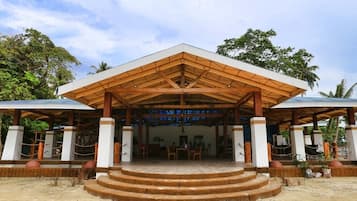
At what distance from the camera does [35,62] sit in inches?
713

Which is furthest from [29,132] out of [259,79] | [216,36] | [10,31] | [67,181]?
[216,36]

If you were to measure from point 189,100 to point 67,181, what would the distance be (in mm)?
5769

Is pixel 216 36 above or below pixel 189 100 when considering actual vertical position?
above

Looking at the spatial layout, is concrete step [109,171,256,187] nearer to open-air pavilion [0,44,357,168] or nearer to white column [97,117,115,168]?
white column [97,117,115,168]

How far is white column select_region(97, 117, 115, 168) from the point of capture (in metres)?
6.84

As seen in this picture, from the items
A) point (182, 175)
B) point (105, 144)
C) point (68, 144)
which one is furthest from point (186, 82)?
point (68, 144)

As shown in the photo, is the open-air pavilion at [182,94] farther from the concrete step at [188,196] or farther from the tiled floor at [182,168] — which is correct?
the concrete step at [188,196]

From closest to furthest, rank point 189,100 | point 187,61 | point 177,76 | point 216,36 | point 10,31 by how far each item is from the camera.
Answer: point 187,61
point 177,76
point 189,100
point 10,31
point 216,36

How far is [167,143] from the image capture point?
1479cm

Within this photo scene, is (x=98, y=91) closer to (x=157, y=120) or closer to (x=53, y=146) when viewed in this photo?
(x=157, y=120)

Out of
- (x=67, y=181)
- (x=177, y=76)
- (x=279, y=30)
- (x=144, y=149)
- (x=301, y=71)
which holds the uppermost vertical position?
(x=279, y=30)

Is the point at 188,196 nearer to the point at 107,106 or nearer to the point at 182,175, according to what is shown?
the point at 182,175

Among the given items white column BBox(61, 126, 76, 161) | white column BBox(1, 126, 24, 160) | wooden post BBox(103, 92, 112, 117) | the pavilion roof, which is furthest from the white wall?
wooden post BBox(103, 92, 112, 117)

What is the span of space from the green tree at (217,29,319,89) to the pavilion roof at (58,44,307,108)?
587 inches
